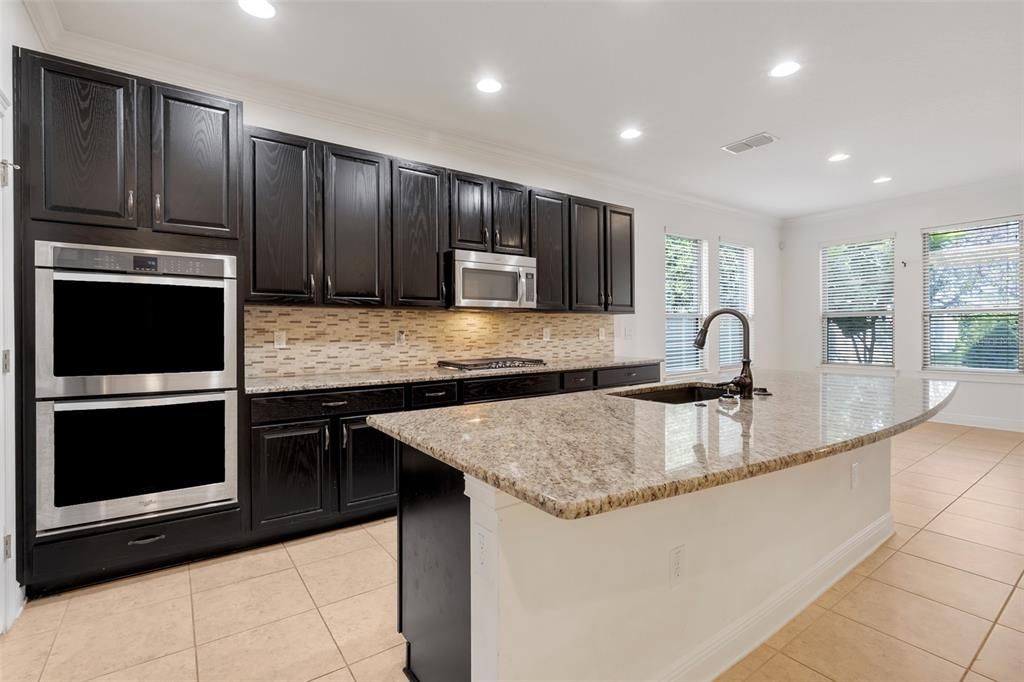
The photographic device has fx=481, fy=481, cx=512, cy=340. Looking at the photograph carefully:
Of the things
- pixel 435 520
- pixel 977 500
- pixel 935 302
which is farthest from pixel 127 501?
pixel 935 302

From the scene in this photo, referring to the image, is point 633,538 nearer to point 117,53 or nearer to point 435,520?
point 435,520

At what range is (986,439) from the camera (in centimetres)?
489

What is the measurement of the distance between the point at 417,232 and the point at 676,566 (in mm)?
2605

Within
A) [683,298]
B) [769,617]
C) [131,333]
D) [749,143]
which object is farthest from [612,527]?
[683,298]

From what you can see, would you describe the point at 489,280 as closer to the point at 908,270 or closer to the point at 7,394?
the point at 7,394

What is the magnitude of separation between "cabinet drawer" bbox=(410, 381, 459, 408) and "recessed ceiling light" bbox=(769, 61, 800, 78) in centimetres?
274

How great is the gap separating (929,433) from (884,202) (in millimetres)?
2845

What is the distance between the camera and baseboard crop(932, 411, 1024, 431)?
519 centimetres

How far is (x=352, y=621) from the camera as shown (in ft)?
6.45

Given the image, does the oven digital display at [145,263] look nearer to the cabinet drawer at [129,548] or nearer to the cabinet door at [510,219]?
the cabinet drawer at [129,548]

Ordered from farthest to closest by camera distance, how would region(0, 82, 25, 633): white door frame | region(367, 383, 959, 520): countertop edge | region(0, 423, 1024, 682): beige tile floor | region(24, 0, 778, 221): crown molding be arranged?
region(24, 0, 778, 221): crown molding
region(0, 82, 25, 633): white door frame
region(0, 423, 1024, 682): beige tile floor
region(367, 383, 959, 520): countertop edge

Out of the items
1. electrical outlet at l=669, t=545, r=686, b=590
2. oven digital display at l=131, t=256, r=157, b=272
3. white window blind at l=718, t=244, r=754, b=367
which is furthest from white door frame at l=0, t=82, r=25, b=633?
white window blind at l=718, t=244, r=754, b=367

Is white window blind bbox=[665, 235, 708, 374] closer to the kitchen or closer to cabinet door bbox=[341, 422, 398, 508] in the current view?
the kitchen

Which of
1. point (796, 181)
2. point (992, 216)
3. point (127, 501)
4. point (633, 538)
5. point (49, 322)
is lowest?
point (127, 501)
